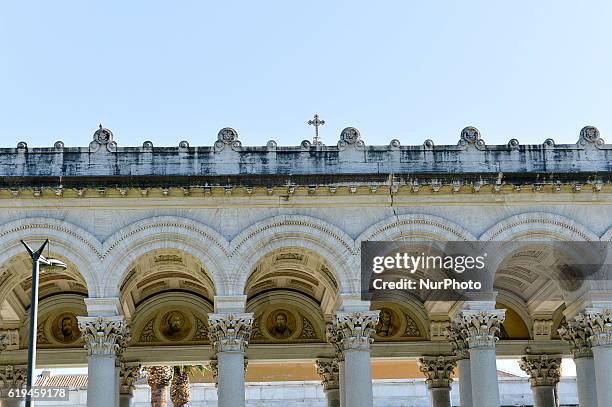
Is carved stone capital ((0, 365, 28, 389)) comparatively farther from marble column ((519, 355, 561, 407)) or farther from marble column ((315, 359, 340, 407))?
marble column ((519, 355, 561, 407))

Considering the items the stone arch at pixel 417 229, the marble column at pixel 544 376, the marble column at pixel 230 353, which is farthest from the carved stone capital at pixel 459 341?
the marble column at pixel 544 376

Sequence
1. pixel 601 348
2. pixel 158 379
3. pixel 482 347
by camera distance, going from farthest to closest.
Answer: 1. pixel 158 379
2. pixel 601 348
3. pixel 482 347

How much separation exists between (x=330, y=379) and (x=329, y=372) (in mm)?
377

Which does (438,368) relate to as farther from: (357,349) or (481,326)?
(357,349)

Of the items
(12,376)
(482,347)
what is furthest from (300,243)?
(12,376)

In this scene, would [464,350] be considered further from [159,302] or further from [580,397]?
[159,302]

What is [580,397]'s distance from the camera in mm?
25703

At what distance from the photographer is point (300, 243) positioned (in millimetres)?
24188

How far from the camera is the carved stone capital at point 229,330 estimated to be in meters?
23.5

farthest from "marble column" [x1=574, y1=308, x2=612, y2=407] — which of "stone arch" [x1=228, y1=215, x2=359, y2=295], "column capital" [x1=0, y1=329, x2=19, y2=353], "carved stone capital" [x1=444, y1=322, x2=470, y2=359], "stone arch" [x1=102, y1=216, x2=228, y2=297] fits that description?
"column capital" [x1=0, y1=329, x2=19, y2=353]

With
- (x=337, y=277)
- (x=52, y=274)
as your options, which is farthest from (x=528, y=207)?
(x=52, y=274)

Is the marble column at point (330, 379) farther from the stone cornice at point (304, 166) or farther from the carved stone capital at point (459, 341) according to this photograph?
the stone cornice at point (304, 166)

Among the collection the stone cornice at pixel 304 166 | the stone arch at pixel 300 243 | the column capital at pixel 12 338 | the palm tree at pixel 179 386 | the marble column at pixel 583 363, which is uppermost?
the stone cornice at pixel 304 166

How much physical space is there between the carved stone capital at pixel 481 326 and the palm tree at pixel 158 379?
44.0 ft
